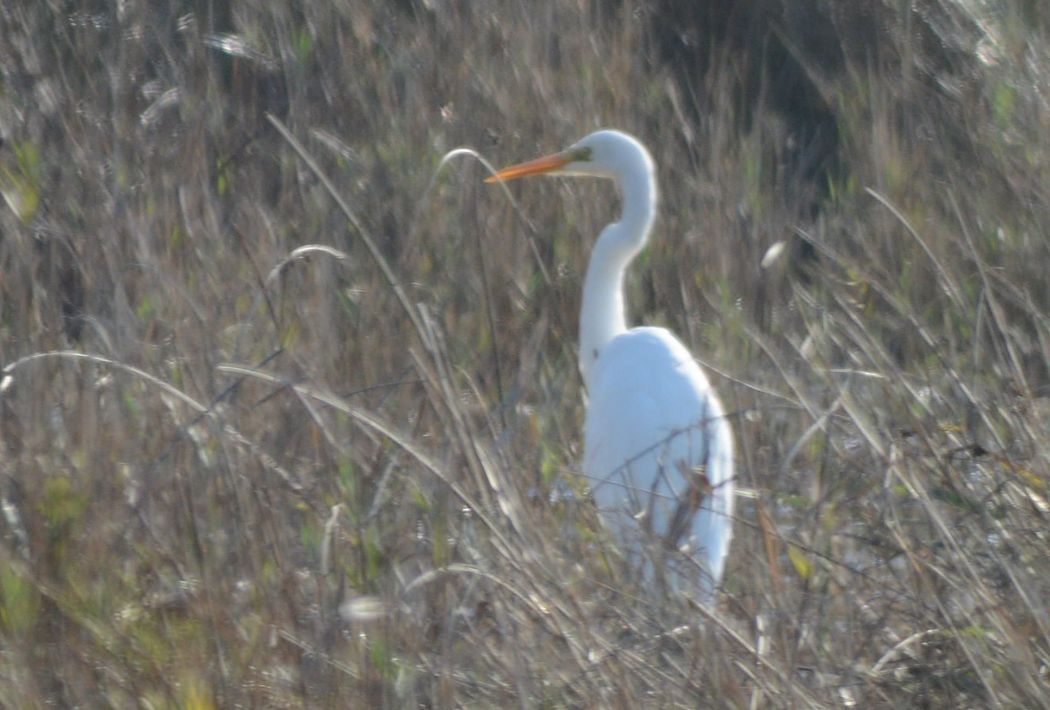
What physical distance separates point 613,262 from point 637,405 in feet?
1.91

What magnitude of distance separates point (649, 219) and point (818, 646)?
5.94 feet

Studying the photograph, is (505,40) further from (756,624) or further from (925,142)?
(756,624)

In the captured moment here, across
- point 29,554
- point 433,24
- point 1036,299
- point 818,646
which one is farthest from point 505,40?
point 818,646

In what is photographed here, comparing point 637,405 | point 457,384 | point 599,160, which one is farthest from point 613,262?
→ point 457,384

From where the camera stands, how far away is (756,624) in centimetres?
148

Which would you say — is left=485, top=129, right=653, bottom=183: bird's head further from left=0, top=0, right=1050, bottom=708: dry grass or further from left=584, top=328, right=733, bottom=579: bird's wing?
left=584, top=328, right=733, bottom=579: bird's wing

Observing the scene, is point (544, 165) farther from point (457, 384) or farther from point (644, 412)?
point (457, 384)

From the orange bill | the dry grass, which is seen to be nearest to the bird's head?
the orange bill

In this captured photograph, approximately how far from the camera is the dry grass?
62.4 inches

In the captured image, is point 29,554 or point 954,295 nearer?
point 954,295

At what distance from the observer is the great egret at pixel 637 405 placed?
1.95 meters

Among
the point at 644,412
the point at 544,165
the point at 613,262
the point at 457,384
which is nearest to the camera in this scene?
the point at 457,384

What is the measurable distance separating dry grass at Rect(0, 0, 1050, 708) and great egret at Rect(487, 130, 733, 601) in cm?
8

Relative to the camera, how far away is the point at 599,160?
3.41 meters
